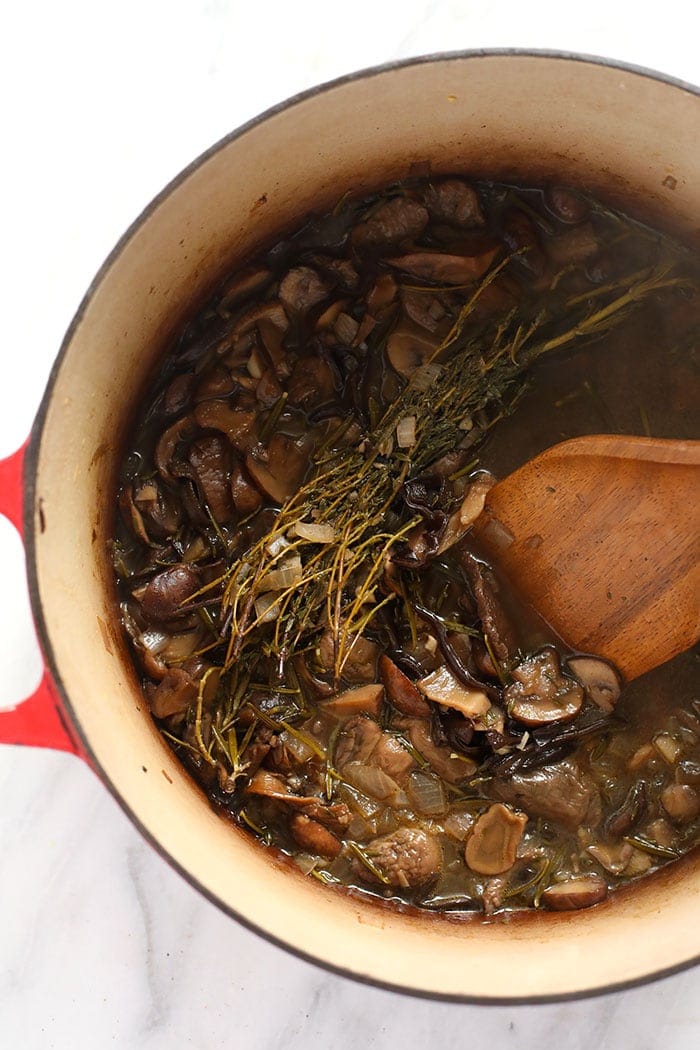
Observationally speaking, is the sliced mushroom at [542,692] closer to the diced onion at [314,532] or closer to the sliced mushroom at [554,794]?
the sliced mushroom at [554,794]

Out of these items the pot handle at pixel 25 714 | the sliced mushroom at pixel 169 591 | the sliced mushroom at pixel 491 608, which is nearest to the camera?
the pot handle at pixel 25 714

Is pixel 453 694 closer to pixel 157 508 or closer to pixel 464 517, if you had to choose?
pixel 464 517

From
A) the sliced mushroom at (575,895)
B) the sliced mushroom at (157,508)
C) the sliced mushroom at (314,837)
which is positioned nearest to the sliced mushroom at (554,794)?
the sliced mushroom at (575,895)

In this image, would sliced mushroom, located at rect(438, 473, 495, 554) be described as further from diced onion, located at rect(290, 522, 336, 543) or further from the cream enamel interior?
the cream enamel interior

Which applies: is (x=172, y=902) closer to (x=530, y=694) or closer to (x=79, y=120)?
(x=530, y=694)

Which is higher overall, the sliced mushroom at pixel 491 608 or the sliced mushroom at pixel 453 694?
the sliced mushroom at pixel 491 608

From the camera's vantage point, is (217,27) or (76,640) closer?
(76,640)

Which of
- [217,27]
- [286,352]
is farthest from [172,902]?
[217,27]
